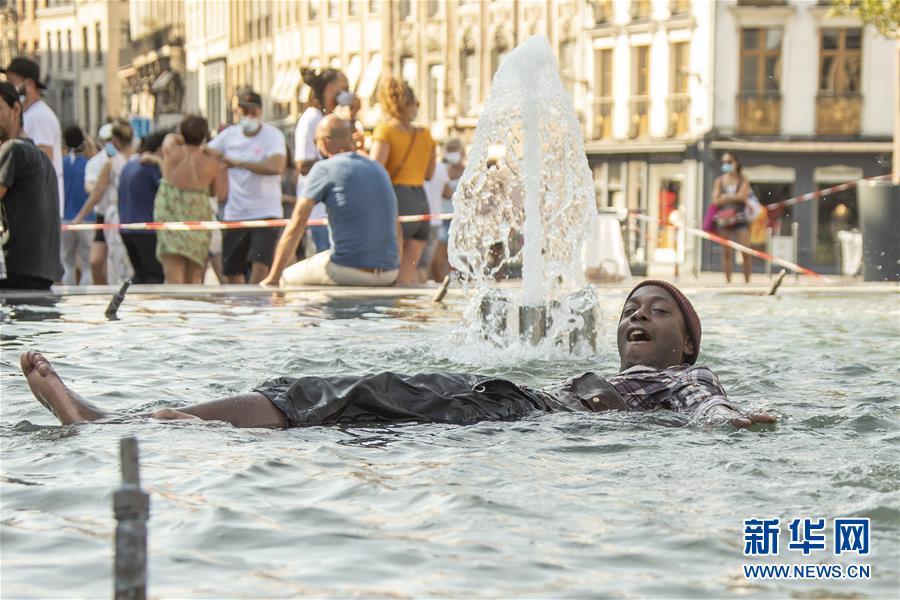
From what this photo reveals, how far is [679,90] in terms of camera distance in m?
49.8

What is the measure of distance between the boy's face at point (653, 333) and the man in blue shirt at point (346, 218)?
20.0 ft

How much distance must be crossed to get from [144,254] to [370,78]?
46193 millimetres

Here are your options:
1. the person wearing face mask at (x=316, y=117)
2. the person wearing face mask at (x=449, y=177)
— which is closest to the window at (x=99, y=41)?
the person wearing face mask at (x=449, y=177)

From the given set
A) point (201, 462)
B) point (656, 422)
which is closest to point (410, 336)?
point (656, 422)

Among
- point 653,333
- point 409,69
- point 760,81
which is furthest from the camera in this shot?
point 409,69

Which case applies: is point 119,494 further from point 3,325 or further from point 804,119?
point 804,119

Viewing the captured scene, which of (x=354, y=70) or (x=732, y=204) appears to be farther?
(x=354, y=70)

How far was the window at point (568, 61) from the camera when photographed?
53.7 m

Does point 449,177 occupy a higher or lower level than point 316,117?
lower

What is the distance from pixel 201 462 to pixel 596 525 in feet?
4.95

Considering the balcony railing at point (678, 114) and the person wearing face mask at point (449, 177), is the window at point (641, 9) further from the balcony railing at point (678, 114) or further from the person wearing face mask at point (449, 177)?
the person wearing face mask at point (449, 177)

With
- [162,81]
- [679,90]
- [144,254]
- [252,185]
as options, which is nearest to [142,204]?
[144,254]

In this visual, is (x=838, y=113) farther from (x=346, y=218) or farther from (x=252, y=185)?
(x=346, y=218)

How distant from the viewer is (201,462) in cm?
599
